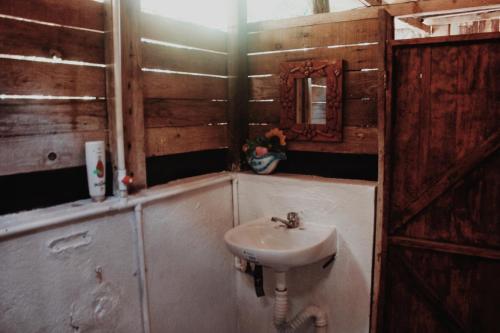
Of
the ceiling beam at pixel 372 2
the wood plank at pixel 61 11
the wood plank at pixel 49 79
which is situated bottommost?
the wood plank at pixel 49 79

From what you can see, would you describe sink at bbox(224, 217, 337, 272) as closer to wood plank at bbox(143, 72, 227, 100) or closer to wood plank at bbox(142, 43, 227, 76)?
wood plank at bbox(143, 72, 227, 100)

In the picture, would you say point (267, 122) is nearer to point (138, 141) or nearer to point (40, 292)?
point (138, 141)

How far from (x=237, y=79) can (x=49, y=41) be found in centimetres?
143

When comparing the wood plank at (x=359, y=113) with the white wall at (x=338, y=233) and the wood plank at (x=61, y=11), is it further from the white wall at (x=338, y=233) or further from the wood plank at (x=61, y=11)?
the wood plank at (x=61, y=11)

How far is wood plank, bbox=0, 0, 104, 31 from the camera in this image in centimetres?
185

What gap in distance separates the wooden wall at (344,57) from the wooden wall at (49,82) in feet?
4.12

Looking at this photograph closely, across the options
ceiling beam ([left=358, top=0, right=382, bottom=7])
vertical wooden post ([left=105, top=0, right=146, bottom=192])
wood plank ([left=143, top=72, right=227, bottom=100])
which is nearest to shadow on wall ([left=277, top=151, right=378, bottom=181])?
wood plank ([left=143, top=72, right=227, bottom=100])

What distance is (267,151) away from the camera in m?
2.92

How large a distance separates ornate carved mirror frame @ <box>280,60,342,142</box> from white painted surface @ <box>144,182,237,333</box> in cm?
65

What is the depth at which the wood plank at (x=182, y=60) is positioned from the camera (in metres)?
2.51

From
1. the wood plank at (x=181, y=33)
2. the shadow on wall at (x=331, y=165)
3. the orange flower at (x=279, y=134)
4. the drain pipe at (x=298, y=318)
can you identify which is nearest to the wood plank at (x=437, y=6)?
the shadow on wall at (x=331, y=165)

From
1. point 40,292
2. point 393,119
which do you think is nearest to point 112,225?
point 40,292

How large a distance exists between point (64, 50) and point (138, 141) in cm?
63

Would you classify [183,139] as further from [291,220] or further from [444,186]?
[444,186]
